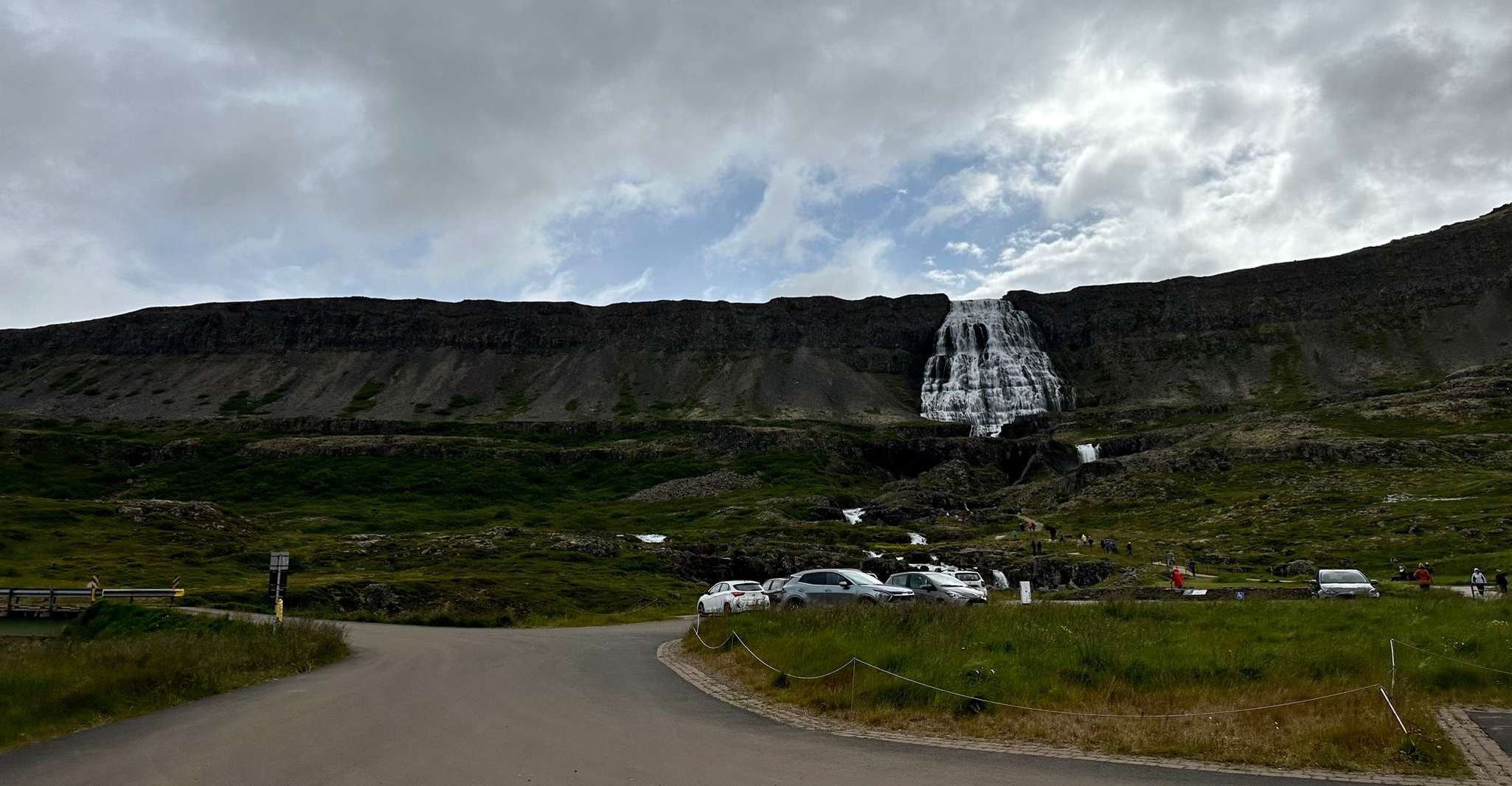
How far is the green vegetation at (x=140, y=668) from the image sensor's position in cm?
1475

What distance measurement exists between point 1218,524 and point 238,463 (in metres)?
115

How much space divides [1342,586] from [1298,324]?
137m

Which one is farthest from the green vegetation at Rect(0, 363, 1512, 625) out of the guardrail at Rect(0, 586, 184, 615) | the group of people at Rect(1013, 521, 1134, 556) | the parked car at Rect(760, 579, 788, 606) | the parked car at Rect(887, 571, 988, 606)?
the parked car at Rect(887, 571, 988, 606)

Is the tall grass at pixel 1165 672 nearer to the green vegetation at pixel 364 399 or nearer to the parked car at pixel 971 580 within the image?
the parked car at pixel 971 580

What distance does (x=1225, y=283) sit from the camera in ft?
518

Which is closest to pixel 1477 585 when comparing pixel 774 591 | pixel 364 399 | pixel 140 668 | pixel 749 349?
pixel 774 591

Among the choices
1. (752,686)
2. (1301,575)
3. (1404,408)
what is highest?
(1404,408)

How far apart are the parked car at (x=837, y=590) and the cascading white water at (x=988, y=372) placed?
112623 millimetres

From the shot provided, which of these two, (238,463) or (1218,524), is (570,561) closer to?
(1218,524)

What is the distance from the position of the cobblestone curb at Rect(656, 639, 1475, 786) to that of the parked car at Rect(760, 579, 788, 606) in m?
13.4

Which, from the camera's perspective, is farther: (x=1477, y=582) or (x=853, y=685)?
(x=1477, y=582)

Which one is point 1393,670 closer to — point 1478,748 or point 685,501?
point 1478,748

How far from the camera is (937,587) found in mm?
28172

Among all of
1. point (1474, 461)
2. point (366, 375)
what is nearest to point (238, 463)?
point (366, 375)
